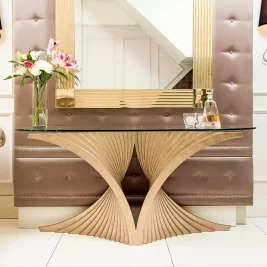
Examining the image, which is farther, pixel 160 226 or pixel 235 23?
pixel 235 23

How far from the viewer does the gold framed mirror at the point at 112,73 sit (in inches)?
95.7

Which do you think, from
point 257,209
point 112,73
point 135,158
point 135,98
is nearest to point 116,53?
point 112,73

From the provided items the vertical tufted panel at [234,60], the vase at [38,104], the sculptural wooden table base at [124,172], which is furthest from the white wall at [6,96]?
the vertical tufted panel at [234,60]

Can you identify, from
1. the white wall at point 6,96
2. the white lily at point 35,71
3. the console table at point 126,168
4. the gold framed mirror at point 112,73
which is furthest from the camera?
the white wall at point 6,96

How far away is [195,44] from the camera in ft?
8.11

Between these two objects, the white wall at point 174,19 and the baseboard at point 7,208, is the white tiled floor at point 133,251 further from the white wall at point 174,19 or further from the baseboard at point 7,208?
the white wall at point 174,19

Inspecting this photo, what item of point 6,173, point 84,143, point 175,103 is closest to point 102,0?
point 175,103

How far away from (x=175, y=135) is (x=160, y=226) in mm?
571

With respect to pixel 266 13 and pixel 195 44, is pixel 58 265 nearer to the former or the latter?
pixel 195 44

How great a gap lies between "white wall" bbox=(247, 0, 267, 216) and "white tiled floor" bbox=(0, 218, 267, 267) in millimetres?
456

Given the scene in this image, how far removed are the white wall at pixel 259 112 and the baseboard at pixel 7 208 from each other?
5.62ft

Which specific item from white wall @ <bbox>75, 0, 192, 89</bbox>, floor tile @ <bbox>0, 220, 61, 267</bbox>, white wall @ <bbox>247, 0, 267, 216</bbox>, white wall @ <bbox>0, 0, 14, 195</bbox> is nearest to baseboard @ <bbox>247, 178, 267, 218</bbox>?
white wall @ <bbox>247, 0, 267, 216</bbox>

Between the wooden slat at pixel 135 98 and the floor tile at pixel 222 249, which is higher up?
the wooden slat at pixel 135 98

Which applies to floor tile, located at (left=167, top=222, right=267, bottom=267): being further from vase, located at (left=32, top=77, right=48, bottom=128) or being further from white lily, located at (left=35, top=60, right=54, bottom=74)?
white lily, located at (left=35, top=60, right=54, bottom=74)
